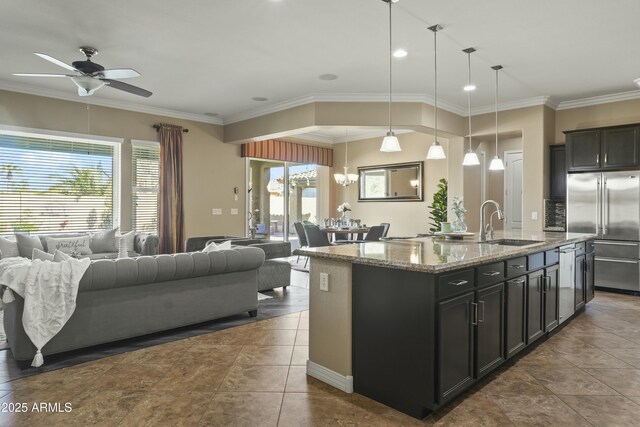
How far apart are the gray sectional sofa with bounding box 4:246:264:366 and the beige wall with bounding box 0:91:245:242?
357cm

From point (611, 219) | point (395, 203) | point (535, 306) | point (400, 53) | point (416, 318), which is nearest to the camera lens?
point (416, 318)

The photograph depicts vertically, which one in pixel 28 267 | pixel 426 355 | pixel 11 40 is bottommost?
pixel 426 355

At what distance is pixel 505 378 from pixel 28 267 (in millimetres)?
3605

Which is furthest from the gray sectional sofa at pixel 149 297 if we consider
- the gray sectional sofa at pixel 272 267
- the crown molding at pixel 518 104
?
the crown molding at pixel 518 104

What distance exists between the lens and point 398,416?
7.83 feet

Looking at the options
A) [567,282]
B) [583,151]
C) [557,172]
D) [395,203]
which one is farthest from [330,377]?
[395,203]

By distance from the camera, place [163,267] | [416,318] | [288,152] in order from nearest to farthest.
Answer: [416,318], [163,267], [288,152]

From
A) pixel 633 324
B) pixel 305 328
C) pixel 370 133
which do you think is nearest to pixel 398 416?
pixel 305 328

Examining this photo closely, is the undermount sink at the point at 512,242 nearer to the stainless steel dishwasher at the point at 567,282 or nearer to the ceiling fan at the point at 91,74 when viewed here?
the stainless steel dishwasher at the point at 567,282

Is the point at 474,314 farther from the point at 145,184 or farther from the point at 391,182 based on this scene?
the point at 391,182

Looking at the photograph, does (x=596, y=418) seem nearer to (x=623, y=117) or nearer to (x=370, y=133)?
(x=623, y=117)

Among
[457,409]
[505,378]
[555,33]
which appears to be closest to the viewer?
[457,409]

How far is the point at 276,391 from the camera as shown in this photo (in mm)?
2721

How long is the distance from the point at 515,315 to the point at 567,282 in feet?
4.75
